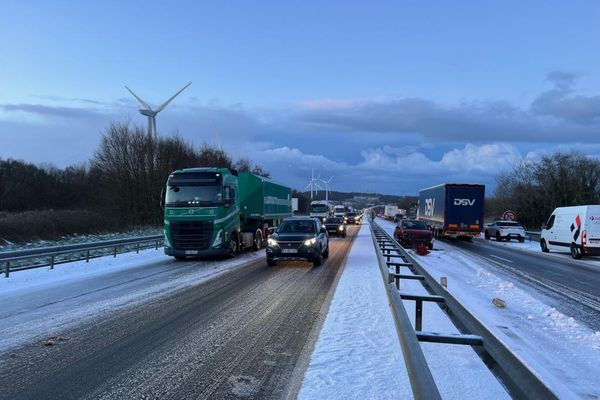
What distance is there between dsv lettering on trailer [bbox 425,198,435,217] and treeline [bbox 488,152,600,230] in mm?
22629

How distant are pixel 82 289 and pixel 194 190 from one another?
7.86m

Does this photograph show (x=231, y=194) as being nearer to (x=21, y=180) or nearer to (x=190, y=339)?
(x=190, y=339)

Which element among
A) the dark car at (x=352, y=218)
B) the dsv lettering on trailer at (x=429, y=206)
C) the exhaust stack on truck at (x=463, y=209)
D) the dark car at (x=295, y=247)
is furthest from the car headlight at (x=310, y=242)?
the dark car at (x=352, y=218)

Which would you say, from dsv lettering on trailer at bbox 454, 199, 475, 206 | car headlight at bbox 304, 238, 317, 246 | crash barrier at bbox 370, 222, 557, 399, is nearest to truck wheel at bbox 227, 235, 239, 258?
car headlight at bbox 304, 238, 317, 246

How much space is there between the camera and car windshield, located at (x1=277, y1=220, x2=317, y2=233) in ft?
60.1

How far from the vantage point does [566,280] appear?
14781 millimetres

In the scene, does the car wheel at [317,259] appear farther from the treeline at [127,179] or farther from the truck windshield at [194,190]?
the treeline at [127,179]

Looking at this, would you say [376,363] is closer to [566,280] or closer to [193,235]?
[566,280]

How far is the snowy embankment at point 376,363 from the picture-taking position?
484 centimetres

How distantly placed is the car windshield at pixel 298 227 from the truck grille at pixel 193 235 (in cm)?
276

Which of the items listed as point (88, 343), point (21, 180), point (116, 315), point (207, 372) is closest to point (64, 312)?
point (116, 315)

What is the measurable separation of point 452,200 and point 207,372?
3088 cm

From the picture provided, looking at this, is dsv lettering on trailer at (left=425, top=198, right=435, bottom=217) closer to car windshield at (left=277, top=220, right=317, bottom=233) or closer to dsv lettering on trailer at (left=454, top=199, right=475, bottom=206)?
dsv lettering on trailer at (left=454, top=199, right=475, bottom=206)

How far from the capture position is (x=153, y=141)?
5203 cm
